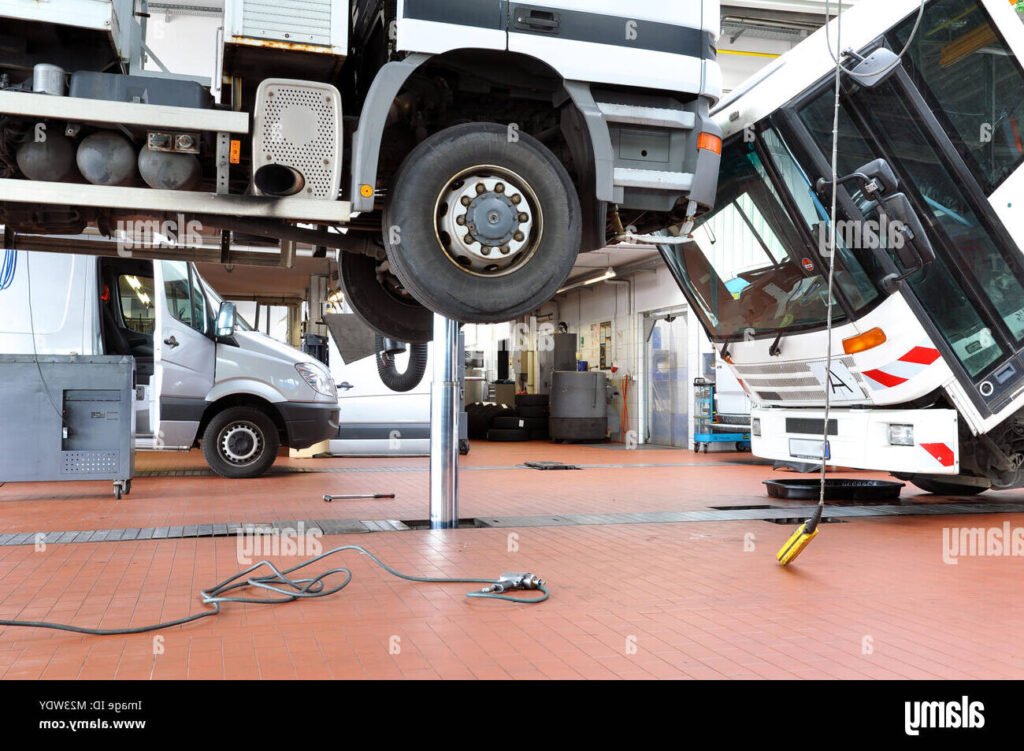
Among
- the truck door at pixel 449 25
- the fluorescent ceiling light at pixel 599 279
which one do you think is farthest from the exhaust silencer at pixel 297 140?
the fluorescent ceiling light at pixel 599 279

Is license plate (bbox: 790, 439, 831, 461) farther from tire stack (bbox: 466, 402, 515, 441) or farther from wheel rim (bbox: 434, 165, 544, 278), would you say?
tire stack (bbox: 466, 402, 515, 441)

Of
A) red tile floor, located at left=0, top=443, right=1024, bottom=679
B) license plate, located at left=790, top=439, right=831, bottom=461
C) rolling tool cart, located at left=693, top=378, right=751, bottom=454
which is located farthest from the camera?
rolling tool cart, located at left=693, top=378, right=751, bottom=454

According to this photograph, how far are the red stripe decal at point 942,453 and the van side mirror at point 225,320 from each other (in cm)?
802

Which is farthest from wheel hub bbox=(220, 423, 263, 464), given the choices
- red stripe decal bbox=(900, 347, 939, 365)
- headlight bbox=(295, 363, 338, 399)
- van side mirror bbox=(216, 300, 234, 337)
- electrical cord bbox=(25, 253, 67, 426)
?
red stripe decal bbox=(900, 347, 939, 365)

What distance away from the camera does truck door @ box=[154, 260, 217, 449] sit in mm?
10984

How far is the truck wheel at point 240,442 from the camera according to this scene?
11.5m

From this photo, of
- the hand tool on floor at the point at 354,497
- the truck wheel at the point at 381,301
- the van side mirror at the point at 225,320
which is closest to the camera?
the truck wheel at the point at 381,301

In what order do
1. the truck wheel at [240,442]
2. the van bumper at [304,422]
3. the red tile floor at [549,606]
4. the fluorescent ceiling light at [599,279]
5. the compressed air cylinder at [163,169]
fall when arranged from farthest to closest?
the fluorescent ceiling light at [599,279] → the van bumper at [304,422] → the truck wheel at [240,442] → the compressed air cylinder at [163,169] → the red tile floor at [549,606]

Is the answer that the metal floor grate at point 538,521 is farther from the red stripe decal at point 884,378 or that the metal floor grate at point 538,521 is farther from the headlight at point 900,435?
the red stripe decal at point 884,378

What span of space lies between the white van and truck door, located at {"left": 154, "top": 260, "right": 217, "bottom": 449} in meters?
0.01

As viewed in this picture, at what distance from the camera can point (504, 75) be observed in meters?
4.91

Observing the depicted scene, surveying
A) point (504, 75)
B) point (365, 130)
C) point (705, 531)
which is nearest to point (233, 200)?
point (365, 130)

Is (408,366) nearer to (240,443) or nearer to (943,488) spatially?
(240,443)

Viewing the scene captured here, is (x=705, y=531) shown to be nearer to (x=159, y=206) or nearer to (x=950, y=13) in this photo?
(x=950, y=13)
